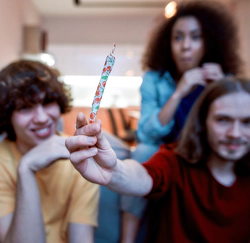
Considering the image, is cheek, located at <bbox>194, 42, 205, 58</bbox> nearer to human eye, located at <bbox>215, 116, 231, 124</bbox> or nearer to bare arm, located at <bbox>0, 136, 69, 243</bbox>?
human eye, located at <bbox>215, 116, 231, 124</bbox>

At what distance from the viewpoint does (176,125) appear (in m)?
0.91

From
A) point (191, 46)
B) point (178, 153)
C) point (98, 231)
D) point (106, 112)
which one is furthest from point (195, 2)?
point (106, 112)

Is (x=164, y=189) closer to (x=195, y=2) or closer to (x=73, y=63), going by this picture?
(x=195, y=2)

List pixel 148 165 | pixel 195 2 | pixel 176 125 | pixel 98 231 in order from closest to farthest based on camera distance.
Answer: pixel 148 165 < pixel 98 231 < pixel 176 125 < pixel 195 2

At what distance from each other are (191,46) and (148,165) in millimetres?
511

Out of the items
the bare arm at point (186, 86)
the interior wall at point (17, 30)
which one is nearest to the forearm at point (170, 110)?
the bare arm at point (186, 86)

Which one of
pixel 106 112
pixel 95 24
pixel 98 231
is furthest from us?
pixel 95 24

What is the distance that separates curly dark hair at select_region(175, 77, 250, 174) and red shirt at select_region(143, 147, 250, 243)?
0.13 feet

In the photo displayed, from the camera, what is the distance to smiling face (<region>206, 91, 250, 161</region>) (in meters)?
0.65

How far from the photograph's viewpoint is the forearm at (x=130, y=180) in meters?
0.52

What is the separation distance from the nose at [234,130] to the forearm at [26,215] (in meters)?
0.46

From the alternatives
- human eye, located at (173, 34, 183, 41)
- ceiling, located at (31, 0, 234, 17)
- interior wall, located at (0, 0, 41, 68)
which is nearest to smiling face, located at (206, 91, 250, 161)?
human eye, located at (173, 34, 183, 41)

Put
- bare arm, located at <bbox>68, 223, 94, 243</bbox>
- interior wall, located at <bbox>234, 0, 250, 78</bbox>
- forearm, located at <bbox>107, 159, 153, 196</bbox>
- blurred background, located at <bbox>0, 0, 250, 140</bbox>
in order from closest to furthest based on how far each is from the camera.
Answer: forearm, located at <bbox>107, 159, 153, 196</bbox>, bare arm, located at <bbox>68, 223, 94, 243</bbox>, interior wall, located at <bbox>234, 0, 250, 78</bbox>, blurred background, located at <bbox>0, 0, 250, 140</bbox>

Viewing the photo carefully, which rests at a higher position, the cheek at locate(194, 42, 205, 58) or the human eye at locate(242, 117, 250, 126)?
the cheek at locate(194, 42, 205, 58)
